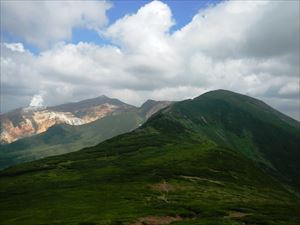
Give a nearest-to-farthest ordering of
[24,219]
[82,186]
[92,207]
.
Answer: [24,219] < [92,207] < [82,186]

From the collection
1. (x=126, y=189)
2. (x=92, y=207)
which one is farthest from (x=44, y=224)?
(x=126, y=189)

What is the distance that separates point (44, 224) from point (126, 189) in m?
66.7

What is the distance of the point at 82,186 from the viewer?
17675 cm

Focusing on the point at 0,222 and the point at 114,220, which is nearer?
the point at 114,220

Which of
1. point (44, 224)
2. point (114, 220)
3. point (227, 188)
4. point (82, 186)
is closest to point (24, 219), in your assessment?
point (44, 224)

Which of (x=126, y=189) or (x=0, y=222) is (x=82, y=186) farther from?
(x=0, y=222)

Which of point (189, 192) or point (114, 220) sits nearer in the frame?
point (114, 220)

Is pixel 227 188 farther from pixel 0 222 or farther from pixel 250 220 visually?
pixel 0 222

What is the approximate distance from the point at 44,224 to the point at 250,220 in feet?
154

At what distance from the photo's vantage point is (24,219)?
109 m

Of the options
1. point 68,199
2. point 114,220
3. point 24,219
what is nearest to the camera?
point 114,220

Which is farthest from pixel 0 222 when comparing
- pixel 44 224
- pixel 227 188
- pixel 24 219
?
pixel 227 188

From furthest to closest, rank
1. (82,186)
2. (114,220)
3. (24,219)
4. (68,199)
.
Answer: (82,186) < (68,199) < (24,219) < (114,220)

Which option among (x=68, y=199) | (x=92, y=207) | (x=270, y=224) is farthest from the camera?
(x=68, y=199)
